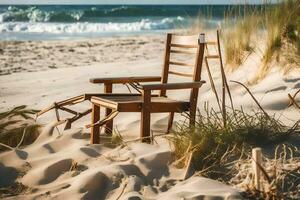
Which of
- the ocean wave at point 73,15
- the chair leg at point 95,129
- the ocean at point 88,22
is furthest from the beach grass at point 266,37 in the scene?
the ocean wave at point 73,15

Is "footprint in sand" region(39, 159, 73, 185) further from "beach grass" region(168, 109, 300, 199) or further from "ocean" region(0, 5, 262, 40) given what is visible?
"ocean" region(0, 5, 262, 40)

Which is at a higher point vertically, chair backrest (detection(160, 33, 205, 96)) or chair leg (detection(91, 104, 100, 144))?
chair backrest (detection(160, 33, 205, 96))

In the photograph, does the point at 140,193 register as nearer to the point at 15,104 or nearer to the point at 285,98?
the point at 285,98

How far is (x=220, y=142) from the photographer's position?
3.58 meters

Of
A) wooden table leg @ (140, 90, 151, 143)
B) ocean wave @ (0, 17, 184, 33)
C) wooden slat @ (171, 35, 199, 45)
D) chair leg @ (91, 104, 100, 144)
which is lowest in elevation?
ocean wave @ (0, 17, 184, 33)

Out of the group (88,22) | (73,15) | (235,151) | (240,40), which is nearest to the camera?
(235,151)

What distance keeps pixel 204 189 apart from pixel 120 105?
1100 millimetres

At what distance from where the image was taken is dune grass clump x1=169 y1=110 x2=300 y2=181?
11.2 feet

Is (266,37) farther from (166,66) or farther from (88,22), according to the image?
(88,22)

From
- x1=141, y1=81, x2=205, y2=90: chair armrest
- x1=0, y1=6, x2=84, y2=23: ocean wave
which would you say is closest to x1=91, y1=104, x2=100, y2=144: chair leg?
x1=141, y1=81, x2=205, y2=90: chair armrest

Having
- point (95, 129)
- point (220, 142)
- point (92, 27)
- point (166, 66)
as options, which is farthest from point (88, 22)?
point (220, 142)

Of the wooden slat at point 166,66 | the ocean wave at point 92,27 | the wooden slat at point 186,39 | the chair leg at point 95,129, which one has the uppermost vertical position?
the wooden slat at point 186,39

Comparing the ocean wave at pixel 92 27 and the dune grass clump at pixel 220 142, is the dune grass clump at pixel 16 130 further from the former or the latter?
the ocean wave at pixel 92 27

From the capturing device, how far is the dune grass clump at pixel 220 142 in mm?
3426
